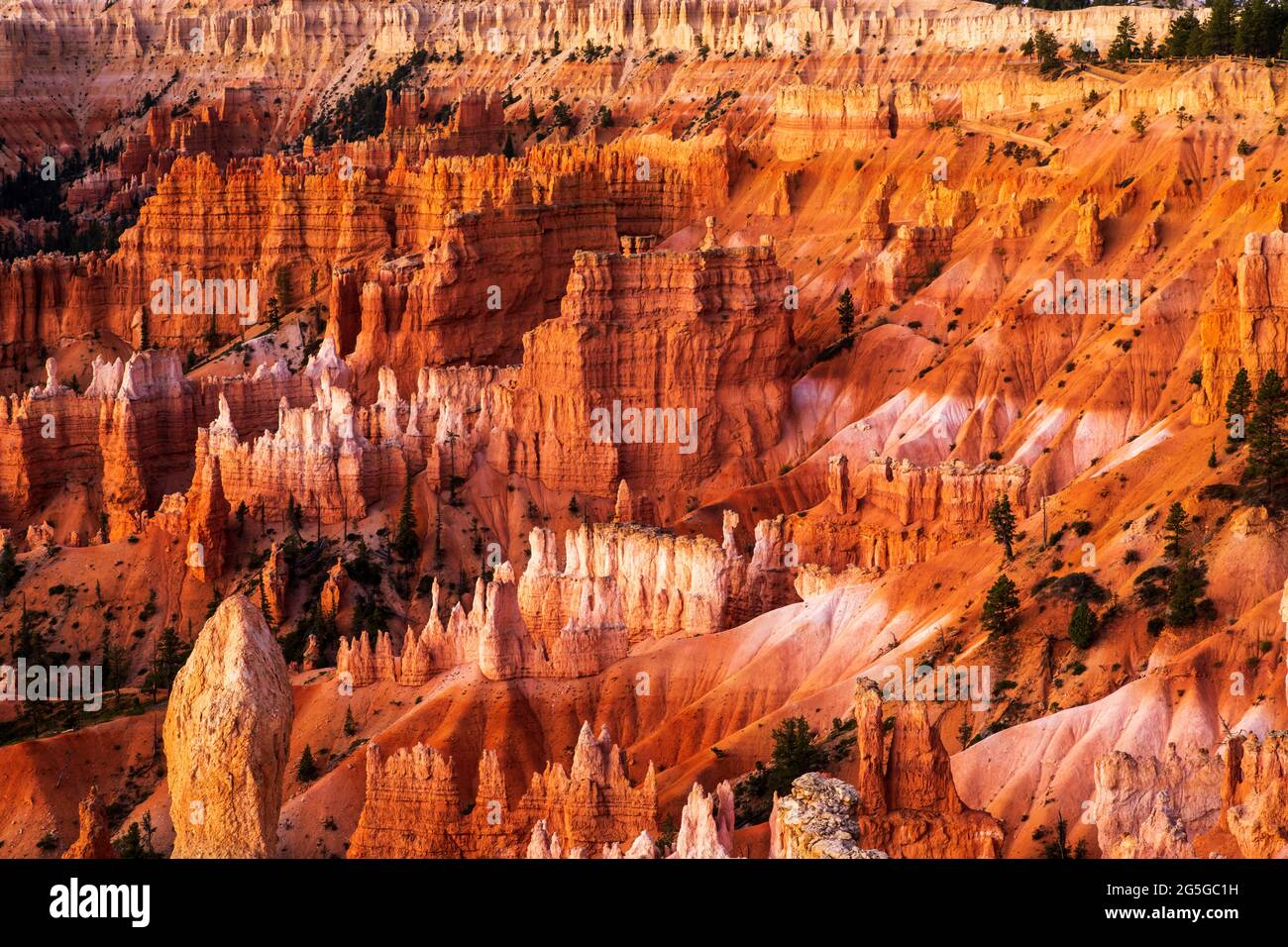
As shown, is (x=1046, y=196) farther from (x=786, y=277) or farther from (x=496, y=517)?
(x=496, y=517)

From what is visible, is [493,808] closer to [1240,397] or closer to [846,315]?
[1240,397]

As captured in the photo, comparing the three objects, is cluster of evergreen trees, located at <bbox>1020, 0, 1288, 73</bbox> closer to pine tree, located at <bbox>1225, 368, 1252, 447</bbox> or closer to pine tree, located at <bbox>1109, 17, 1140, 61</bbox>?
pine tree, located at <bbox>1109, 17, 1140, 61</bbox>

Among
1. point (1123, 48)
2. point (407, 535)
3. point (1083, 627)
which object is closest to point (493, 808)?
point (1083, 627)

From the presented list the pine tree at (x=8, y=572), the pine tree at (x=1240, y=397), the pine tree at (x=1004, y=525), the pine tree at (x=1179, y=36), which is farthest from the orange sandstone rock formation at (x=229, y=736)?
the pine tree at (x=1179, y=36)

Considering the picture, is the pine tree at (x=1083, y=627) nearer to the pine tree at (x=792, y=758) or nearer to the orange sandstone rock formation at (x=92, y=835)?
the pine tree at (x=792, y=758)

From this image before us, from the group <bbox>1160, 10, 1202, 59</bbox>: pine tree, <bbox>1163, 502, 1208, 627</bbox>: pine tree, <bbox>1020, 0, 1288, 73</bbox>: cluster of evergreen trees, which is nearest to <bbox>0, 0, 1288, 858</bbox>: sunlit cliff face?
<bbox>1163, 502, 1208, 627</bbox>: pine tree
